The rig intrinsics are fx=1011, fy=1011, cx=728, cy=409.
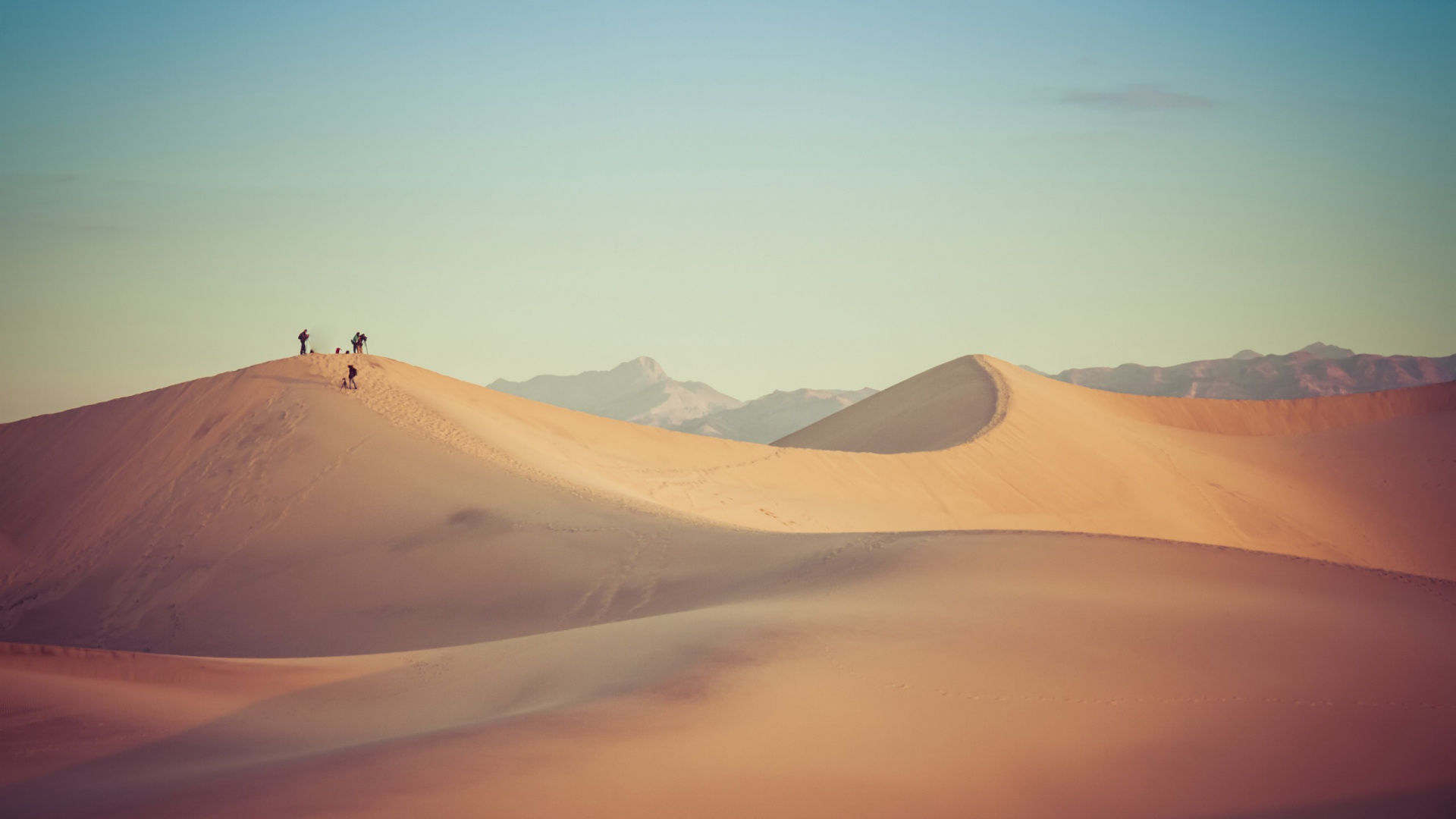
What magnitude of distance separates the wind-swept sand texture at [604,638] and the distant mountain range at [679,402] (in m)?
69.4

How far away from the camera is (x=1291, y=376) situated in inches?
3797

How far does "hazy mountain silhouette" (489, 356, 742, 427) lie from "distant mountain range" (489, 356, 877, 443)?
0.12 m

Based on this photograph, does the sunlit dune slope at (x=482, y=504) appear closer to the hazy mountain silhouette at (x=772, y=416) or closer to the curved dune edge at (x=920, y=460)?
the curved dune edge at (x=920, y=460)

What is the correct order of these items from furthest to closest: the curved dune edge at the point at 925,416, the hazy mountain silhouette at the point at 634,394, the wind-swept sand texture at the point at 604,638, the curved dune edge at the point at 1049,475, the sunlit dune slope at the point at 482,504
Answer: the hazy mountain silhouette at the point at 634,394 < the curved dune edge at the point at 925,416 < the curved dune edge at the point at 1049,475 < the sunlit dune slope at the point at 482,504 < the wind-swept sand texture at the point at 604,638

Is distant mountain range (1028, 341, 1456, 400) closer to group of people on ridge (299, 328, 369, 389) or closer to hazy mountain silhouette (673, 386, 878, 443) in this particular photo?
hazy mountain silhouette (673, 386, 878, 443)

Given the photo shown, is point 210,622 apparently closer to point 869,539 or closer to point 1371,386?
point 869,539

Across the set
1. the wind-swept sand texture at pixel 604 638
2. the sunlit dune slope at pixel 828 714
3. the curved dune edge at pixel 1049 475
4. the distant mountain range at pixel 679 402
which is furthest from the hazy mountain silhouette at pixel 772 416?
the sunlit dune slope at pixel 828 714

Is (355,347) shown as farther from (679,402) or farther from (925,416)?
(679,402)

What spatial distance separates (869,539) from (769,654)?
5505 mm

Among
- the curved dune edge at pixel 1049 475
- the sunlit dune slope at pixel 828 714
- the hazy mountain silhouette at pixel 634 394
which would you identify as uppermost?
the hazy mountain silhouette at pixel 634 394

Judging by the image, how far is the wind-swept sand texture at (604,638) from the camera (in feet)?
20.9

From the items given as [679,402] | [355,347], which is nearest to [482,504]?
[355,347]

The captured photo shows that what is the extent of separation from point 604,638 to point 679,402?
14406cm

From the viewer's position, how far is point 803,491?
79.6 feet
